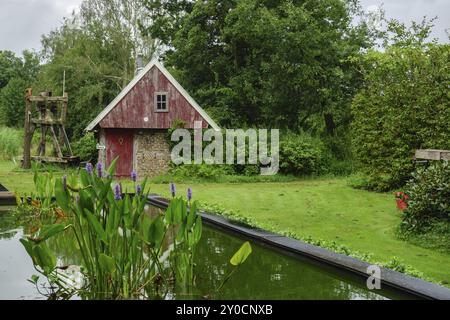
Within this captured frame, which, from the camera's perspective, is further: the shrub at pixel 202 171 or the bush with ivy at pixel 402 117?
the shrub at pixel 202 171

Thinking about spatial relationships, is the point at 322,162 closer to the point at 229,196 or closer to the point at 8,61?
the point at 229,196

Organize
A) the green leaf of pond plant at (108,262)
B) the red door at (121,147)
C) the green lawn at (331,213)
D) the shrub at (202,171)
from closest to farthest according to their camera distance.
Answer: the green leaf of pond plant at (108,262) → the green lawn at (331,213) → the shrub at (202,171) → the red door at (121,147)

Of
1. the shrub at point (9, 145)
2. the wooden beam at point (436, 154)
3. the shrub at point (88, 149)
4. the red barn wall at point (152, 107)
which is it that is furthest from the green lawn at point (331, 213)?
the shrub at point (9, 145)

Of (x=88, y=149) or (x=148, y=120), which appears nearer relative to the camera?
(x=148, y=120)

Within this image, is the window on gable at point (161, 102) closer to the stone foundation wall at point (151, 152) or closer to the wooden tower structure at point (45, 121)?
the stone foundation wall at point (151, 152)

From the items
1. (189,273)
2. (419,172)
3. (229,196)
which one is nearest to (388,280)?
(189,273)

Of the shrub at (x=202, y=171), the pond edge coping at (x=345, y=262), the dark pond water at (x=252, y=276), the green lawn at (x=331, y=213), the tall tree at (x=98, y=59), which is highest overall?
the tall tree at (x=98, y=59)

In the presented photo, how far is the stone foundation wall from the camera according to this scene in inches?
936

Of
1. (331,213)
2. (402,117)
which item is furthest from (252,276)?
→ (402,117)

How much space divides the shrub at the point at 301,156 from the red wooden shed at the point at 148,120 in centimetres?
340

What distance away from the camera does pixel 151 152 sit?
23.9m

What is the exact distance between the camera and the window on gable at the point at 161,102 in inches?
934

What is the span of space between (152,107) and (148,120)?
633 millimetres

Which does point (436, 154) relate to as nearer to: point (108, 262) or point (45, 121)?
point (108, 262)
